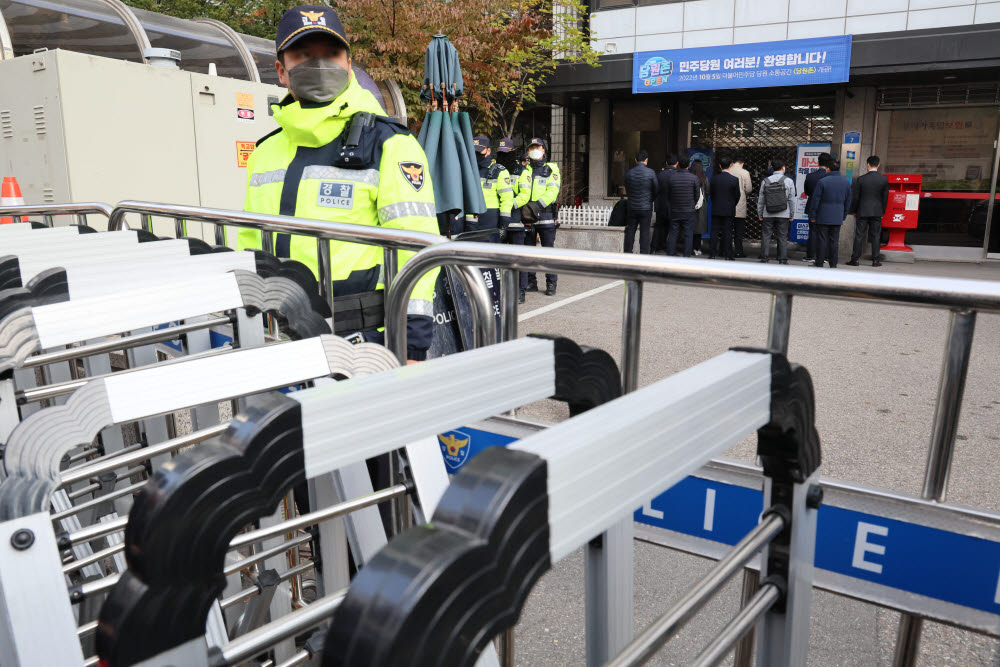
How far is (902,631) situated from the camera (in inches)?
50.7

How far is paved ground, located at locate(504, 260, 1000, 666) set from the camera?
8.48 feet

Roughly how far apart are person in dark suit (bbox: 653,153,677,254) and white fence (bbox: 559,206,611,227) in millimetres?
1324

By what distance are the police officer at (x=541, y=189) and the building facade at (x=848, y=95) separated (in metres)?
5.90

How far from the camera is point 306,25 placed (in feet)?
8.69

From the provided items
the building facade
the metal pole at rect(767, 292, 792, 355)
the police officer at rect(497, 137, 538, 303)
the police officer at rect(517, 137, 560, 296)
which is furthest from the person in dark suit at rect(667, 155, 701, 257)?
the metal pole at rect(767, 292, 792, 355)

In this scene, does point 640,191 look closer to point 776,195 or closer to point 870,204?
point 776,195

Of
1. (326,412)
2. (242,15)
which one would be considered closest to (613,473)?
(326,412)

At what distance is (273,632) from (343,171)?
202cm

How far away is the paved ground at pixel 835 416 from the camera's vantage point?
2584 mm

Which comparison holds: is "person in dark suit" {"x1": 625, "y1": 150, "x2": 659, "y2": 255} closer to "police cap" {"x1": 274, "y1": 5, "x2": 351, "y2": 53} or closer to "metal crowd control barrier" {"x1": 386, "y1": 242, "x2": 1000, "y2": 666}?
"police cap" {"x1": 274, "y1": 5, "x2": 351, "y2": 53}

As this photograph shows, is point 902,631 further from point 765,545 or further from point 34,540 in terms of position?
point 34,540

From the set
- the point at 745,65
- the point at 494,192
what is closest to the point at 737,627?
the point at 494,192

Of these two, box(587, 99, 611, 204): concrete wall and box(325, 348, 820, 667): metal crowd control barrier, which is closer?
box(325, 348, 820, 667): metal crowd control barrier

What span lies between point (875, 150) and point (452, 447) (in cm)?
1485
